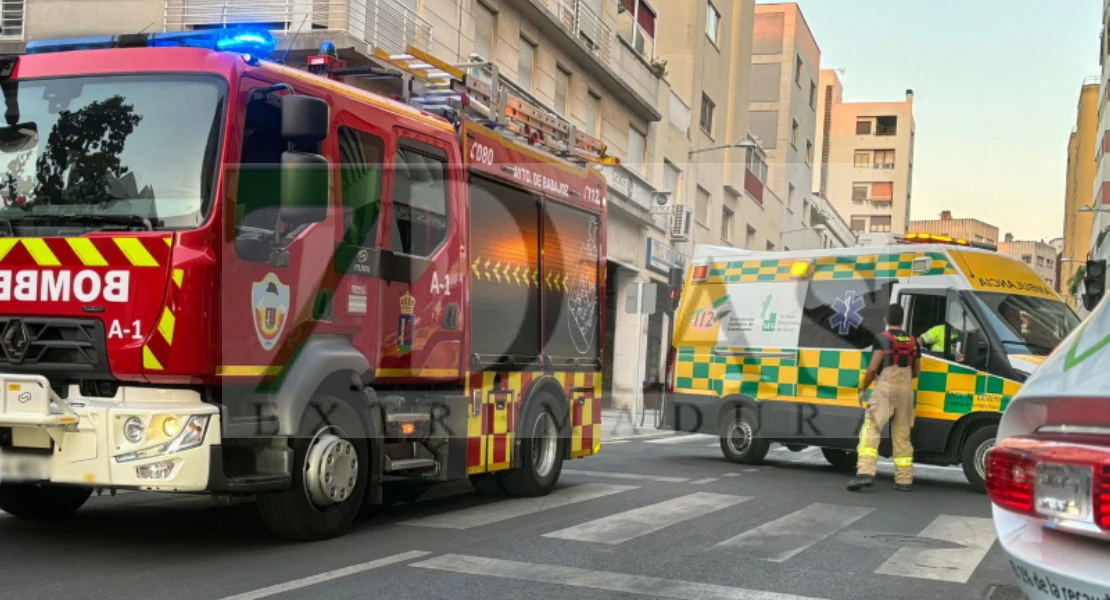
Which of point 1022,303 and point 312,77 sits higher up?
point 312,77

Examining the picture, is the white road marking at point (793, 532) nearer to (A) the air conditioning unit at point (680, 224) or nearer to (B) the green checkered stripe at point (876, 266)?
(B) the green checkered stripe at point (876, 266)

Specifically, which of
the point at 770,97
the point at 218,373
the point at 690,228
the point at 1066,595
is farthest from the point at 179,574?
the point at 770,97

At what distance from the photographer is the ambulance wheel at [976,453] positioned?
11.3m

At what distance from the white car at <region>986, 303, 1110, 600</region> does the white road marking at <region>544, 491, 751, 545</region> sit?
4.58 metres

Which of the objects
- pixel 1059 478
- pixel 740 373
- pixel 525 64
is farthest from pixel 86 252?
pixel 525 64

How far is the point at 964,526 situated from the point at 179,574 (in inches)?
227

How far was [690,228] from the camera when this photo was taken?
1347 inches

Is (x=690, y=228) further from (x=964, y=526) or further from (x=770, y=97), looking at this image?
(x=964, y=526)

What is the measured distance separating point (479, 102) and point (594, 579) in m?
4.50

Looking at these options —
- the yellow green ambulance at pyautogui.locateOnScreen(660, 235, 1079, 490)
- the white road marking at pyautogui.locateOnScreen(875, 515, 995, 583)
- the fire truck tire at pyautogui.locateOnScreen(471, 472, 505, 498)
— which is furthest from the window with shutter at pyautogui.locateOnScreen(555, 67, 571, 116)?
the white road marking at pyautogui.locateOnScreen(875, 515, 995, 583)

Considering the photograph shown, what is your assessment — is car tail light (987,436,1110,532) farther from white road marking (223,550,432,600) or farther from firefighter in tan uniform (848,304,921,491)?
firefighter in tan uniform (848,304,921,491)

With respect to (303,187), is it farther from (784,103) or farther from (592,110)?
(784,103)

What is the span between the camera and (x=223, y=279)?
606 cm

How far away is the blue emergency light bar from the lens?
21.4 ft
